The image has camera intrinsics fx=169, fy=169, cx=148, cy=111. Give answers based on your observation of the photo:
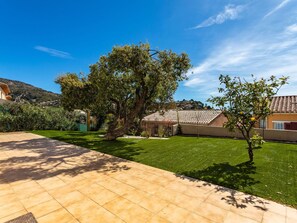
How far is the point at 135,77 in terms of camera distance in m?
12.5

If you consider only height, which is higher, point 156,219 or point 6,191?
point 6,191

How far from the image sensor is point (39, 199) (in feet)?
15.6

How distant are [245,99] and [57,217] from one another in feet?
27.4

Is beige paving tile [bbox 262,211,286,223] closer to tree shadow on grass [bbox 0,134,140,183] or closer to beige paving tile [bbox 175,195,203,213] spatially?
beige paving tile [bbox 175,195,203,213]

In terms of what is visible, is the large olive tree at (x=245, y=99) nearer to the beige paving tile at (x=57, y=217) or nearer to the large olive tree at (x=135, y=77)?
the large olive tree at (x=135, y=77)

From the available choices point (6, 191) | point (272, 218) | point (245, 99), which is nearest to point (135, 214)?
point (272, 218)

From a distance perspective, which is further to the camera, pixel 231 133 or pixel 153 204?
pixel 231 133

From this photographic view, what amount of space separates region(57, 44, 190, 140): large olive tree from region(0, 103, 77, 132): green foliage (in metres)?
8.75

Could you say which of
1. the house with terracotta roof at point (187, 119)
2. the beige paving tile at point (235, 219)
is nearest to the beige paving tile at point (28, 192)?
the beige paving tile at point (235, 219)

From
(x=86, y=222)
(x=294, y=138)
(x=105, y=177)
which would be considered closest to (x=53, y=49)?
(x=105, y=177)

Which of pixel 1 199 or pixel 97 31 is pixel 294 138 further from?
pixel 97 31

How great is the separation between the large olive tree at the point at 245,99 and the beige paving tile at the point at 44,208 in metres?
7.61

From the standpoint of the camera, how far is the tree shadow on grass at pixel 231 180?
16.1 feet

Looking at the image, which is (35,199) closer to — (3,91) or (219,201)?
(219,201)
